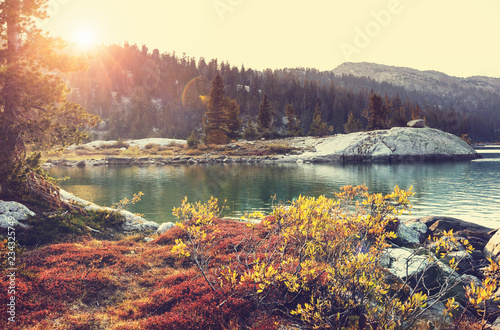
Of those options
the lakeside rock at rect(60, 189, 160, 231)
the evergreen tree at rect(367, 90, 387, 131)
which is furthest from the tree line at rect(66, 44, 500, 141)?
the lakeside rock at rect(60, 189, 160, 231)

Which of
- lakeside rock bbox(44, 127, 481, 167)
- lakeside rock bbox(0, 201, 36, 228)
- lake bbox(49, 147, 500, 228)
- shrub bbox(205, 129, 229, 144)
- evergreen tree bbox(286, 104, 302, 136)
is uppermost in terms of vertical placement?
evergreen tree bbox(286, 104, 302, 136)

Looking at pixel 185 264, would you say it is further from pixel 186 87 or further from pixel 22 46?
pixel 186 87

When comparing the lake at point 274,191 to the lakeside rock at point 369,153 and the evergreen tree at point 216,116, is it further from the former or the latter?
the evergreen tree at point 216,116

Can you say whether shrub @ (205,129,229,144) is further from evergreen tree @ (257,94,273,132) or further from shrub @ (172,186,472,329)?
shrub @ (172,186,472,329)

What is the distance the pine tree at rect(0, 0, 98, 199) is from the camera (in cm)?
1191

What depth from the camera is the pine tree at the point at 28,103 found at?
1191 centimetres

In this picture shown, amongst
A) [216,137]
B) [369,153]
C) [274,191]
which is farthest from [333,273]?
[216,137]

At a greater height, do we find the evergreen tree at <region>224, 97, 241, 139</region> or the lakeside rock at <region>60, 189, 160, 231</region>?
the evergreen tree at <region>224, 97, 241, 139</region>

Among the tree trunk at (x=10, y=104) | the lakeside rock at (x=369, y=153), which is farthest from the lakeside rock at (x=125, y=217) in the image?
the lakeside rock at (x=369, y=153)

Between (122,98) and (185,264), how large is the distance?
515 feet

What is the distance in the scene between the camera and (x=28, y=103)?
1267cm

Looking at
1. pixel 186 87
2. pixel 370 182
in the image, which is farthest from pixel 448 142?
pixel 186 87

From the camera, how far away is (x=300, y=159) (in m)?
60.8

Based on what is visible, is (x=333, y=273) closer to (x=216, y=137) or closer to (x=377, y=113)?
(x=216, y=137)
